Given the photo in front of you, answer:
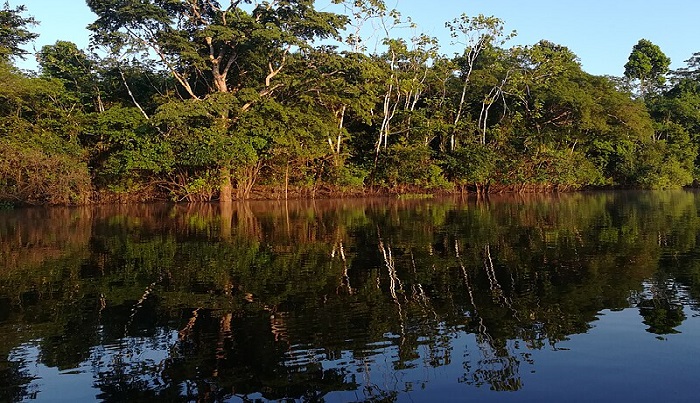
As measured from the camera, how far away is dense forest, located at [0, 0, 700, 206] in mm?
33219

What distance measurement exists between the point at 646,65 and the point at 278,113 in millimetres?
46203

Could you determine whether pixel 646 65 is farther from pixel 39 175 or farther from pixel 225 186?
pixel 39 175

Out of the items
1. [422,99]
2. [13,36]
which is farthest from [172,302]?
[422,99]

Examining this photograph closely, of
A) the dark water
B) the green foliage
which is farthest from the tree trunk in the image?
the dark water

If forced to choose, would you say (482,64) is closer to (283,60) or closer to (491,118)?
(491,118)

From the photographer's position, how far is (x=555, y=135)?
46.0 meters

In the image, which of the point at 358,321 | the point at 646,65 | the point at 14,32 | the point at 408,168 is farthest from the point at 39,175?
the point at 646,65

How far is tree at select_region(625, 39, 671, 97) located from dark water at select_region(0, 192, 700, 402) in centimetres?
5452

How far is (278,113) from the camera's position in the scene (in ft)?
115

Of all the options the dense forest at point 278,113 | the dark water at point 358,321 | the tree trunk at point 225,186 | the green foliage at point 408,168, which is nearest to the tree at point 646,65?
the dense forest at point 278,113

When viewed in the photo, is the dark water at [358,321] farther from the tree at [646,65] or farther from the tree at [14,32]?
the tree at [646,65]

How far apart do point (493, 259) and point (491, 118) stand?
37.6 meters

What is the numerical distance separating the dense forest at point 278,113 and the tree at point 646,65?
16225 millimetres

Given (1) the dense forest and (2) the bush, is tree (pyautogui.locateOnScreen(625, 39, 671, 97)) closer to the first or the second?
(1) the dense forest
